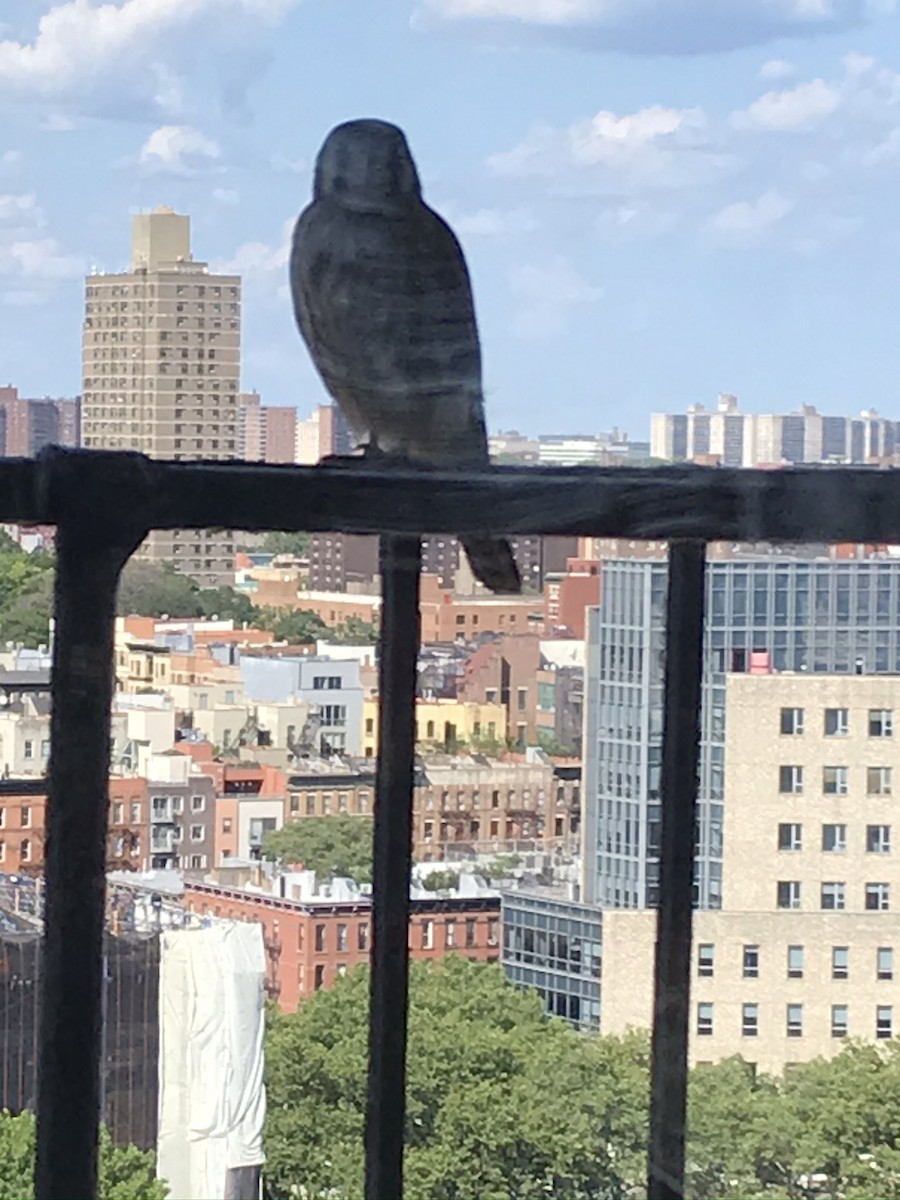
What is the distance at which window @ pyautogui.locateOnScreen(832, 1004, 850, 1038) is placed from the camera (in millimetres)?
9084

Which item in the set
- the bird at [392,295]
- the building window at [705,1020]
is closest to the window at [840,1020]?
the building window at [705,1020]

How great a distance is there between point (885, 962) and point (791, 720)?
9.83ft

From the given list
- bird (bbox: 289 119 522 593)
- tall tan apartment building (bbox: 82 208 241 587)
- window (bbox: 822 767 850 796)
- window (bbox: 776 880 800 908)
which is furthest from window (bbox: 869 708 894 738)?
bird (bbox: 289 119 522 593)

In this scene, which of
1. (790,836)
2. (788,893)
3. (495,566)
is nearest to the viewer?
(495,566)

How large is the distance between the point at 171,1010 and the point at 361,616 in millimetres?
7115

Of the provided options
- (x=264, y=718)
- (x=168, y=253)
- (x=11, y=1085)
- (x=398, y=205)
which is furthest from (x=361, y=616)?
(x=398, y=205)

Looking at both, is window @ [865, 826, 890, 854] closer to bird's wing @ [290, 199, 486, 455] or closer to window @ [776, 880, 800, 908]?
window @ [776, 880, 800, 908]

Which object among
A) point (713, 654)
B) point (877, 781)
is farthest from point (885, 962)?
point (713, 654)

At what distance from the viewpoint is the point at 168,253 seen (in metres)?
11.5

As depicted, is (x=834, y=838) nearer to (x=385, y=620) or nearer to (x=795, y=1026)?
(x=795, y=1026)

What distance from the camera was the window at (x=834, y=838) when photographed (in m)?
8.75

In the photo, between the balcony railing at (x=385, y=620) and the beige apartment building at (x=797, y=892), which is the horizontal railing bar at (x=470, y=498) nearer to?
the balcony railing at (x=385, y=620)

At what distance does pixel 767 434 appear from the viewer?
46.4 ft

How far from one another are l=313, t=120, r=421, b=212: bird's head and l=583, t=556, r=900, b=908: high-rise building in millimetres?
4812
